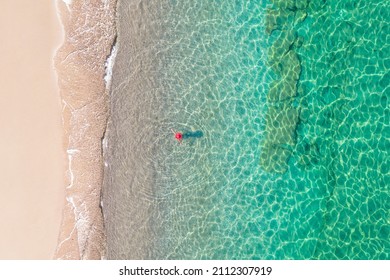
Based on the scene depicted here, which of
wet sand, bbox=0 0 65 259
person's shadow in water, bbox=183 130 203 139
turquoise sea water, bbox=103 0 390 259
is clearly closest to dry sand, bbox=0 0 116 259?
wet sand, bbox=0 0 65 259

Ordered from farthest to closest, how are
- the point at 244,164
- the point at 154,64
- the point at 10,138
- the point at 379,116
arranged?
the point at 10,138 → the point at 154,64 → the point at 244,164 → the point at 379,116

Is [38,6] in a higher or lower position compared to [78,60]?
higher

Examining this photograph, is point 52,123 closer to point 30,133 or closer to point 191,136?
point 30,133

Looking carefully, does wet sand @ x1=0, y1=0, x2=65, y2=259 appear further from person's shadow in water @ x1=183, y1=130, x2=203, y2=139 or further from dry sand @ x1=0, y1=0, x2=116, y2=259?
person's shadow in water @ x1=183, y1=130, x2=203, y2=139

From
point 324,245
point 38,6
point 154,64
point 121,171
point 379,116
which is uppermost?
point 38,6

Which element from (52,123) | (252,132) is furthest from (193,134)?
(52,123)

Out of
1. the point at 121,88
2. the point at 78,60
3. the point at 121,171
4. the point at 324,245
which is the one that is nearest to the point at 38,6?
the point at 78,60

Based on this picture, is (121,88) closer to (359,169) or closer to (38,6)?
(38,6)
